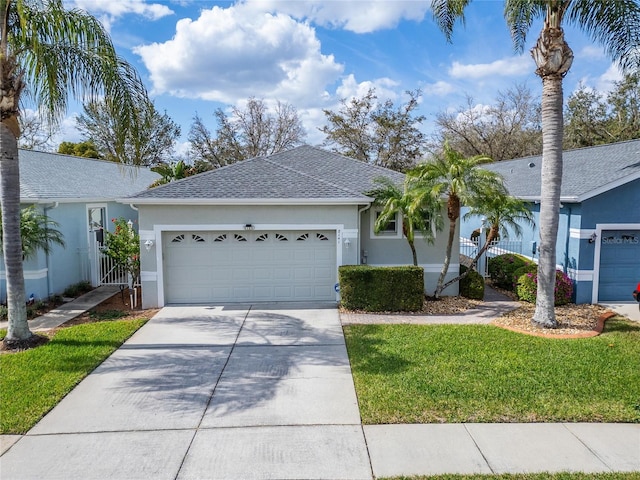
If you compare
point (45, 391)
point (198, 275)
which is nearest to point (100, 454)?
point (45, 391)

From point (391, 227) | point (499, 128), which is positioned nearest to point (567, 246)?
point (391, 227)

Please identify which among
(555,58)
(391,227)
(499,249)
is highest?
(555,58)

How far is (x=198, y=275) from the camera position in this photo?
12102 mm

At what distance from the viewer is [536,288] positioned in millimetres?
11883

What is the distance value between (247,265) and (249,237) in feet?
2.64

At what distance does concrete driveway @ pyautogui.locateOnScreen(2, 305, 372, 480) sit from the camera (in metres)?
4.83

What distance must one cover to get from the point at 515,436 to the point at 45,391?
6.86 metres

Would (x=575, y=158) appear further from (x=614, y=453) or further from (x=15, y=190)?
(x=15, y=190)

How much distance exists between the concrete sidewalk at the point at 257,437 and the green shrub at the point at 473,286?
658cm

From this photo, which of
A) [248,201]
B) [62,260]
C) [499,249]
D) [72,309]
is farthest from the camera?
[499,249]

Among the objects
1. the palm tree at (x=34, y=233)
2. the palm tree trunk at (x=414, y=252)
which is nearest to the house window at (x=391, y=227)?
the palm tree trunk at (x=414, y=252)

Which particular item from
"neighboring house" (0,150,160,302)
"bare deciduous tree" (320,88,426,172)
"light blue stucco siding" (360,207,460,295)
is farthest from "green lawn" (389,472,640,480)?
"bare deciduous tree" (320,88,426,172)

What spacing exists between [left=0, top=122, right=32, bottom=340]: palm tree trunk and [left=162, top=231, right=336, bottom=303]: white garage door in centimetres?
383

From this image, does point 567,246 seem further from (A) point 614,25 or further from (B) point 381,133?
(B) point 381,133
